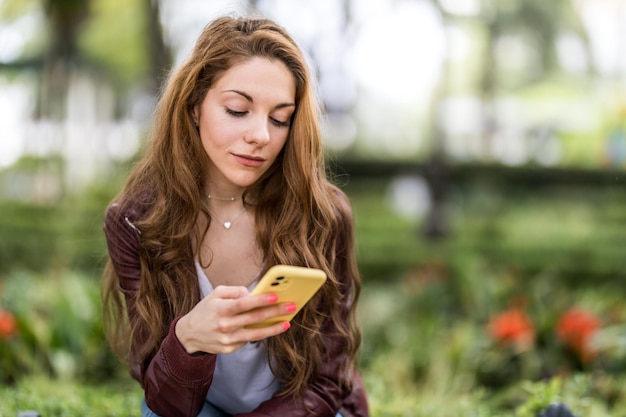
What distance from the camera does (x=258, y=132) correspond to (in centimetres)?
213

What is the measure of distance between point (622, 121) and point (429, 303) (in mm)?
12337

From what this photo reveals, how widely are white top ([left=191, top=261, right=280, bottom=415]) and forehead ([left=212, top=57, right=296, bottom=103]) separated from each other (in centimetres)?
56

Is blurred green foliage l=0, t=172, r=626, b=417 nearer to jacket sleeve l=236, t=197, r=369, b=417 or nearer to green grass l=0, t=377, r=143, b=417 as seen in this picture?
green grass l=0, t=377, r=143, b=417

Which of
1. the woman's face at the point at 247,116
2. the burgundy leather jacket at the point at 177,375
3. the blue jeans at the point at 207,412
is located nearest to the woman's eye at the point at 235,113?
the woman's face at the point at 247,116

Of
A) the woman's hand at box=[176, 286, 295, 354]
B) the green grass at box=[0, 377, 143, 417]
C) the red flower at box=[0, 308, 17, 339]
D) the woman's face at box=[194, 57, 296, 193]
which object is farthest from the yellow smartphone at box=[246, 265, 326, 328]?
the red flower at box=[0, 308, 17, 339]

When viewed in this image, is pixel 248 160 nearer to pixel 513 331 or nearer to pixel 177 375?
pixel 177 375

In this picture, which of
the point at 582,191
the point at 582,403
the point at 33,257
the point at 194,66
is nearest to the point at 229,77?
the point at 194,66

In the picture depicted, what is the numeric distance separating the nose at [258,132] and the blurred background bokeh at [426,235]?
332mm

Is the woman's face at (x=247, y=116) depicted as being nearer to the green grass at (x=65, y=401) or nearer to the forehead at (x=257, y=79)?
the forehead at (x=257, y=79)

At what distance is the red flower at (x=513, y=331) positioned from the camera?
4324mm

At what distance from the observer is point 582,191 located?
15.6 metres

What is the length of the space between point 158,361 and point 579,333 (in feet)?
9.70

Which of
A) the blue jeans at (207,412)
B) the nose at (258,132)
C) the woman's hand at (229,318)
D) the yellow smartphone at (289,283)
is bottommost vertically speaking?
the blue jeans at (207,412)

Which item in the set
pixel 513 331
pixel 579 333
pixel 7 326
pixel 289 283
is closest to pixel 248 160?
pixel 289 283
